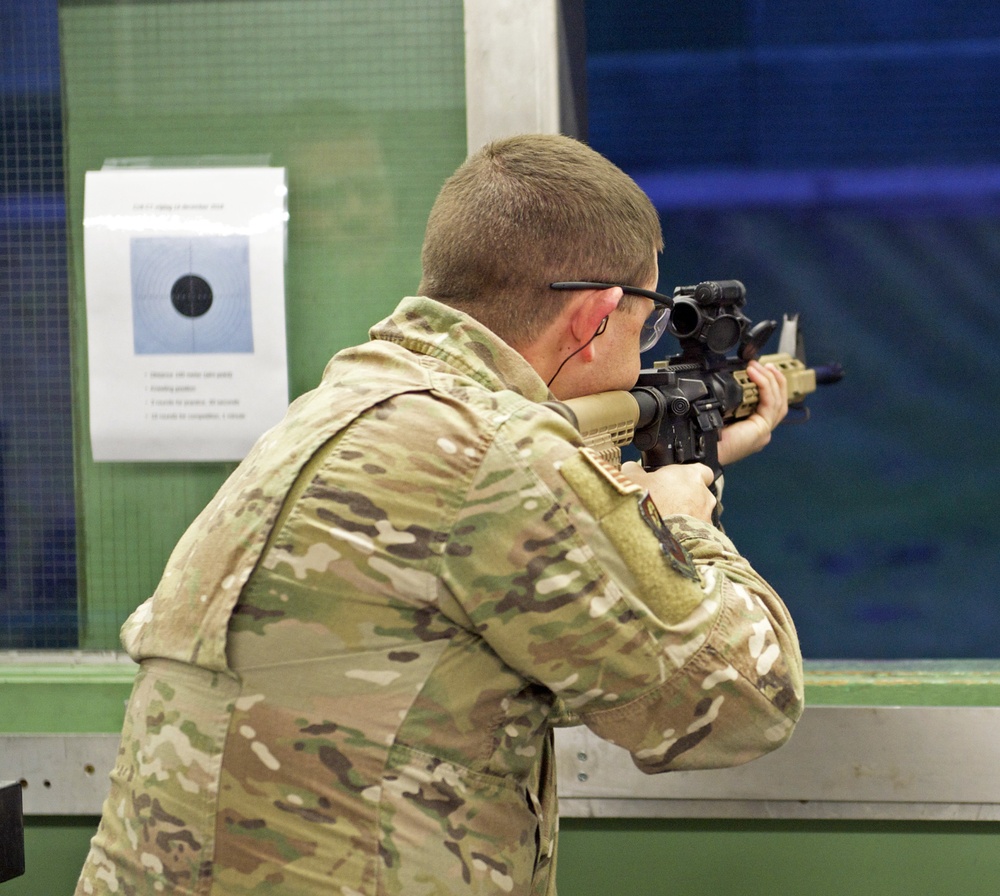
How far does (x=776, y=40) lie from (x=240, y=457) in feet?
4.73

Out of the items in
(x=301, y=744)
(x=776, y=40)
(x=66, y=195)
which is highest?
(x=776, y=40)

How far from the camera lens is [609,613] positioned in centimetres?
93

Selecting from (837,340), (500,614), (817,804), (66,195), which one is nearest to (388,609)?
(500,614)

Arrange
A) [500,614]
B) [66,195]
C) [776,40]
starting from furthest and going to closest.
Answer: [776,40], [66,195], [500,614]

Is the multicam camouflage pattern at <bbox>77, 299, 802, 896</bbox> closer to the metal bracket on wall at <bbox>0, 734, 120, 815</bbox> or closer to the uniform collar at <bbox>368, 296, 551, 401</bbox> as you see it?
the uniform collar at <bbox>368, 296, 551, 401</bbox>

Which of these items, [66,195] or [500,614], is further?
[66,195]

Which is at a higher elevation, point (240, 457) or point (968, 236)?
point (968, 236)

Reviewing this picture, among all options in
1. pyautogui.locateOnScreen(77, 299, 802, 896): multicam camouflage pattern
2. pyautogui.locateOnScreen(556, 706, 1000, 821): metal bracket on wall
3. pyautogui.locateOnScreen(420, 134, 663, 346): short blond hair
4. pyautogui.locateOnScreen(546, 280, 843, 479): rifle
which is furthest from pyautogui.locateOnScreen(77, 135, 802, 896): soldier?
pyautogui.locateOnScreen(556, 706, 1000, 821): metal bracket on wall

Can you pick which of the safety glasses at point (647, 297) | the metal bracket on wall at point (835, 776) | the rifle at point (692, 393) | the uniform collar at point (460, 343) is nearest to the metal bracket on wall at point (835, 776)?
the metal bracket on wall at point (835, 776)

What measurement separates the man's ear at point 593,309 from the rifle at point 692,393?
0.26 feet

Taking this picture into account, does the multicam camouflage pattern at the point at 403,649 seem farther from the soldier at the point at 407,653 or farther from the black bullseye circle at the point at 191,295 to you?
Result: the black bullseye circle at the point at 191,295

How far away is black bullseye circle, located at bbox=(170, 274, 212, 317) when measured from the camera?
1745 millimetres

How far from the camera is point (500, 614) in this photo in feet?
3.02

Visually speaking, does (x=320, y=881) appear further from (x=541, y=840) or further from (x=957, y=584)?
(x=957, y=584)
